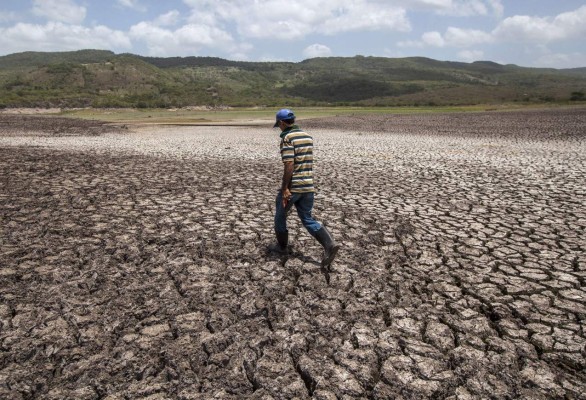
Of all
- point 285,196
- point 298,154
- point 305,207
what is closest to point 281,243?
point 305,207

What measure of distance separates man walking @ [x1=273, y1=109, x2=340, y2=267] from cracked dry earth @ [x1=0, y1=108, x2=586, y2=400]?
624 millimetres

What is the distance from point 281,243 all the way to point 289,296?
1.38 meters

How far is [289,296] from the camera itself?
4969 mm

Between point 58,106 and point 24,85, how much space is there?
2564 inches

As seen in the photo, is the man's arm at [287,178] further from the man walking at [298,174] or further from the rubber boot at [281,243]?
the rubber boot at [281,243]

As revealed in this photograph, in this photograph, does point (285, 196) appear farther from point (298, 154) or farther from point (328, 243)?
point (328, 243)

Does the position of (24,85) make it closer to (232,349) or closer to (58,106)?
(58,106)

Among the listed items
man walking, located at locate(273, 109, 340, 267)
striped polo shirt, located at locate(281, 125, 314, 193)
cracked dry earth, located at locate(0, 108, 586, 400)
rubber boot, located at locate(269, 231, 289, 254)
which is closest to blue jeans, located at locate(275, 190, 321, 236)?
man walking, located at locate(273, 109, 340, 267)

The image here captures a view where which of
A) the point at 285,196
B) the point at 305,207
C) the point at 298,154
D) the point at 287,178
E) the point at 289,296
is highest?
the point at 298,154

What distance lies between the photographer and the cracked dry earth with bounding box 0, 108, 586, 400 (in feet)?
11.6

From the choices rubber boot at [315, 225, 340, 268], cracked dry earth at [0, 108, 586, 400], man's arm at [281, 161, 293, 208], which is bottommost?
cracked dry earth at [0, 108, 586, 400]

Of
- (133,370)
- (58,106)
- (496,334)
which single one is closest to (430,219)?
(496,334)

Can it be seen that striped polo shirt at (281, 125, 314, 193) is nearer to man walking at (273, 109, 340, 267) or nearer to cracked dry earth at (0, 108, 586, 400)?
man walking at (273, 109, 340, 267)

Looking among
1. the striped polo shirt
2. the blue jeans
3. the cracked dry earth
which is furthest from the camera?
the blue jeans
